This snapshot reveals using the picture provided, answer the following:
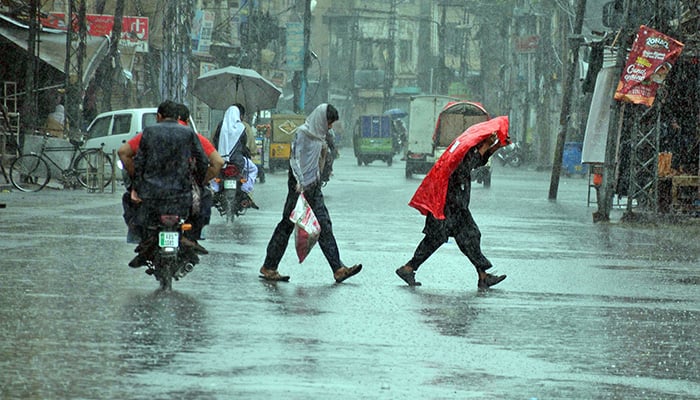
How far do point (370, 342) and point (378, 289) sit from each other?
345 centimetres

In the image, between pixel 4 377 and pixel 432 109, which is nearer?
pixel 4 377

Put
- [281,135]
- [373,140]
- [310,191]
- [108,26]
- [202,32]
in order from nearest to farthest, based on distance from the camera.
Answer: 1. [310,191]
2. [108,26]
3. [281,135]
4. [202,32]
5. [373,140]

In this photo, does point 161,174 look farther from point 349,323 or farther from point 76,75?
point 76,75

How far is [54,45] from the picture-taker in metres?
34.9

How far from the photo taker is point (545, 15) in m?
61.7

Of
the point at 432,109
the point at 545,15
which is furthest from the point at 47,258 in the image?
the point at 545,15

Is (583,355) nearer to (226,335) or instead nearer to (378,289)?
(226,335)

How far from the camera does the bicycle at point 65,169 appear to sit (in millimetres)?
27297

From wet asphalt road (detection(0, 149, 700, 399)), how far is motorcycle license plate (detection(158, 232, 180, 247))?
1.34 ft

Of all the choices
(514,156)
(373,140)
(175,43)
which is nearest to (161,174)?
(175,43)

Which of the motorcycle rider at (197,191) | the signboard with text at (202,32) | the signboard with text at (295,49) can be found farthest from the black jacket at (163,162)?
the signboard with text at (295,49)

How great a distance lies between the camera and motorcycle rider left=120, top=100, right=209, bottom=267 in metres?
11.3

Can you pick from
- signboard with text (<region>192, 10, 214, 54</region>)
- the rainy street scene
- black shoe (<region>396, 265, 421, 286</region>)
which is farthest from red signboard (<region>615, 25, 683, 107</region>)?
signboard with text (<region>192, 10, 214, 54</region>)

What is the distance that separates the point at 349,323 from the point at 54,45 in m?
26.5
